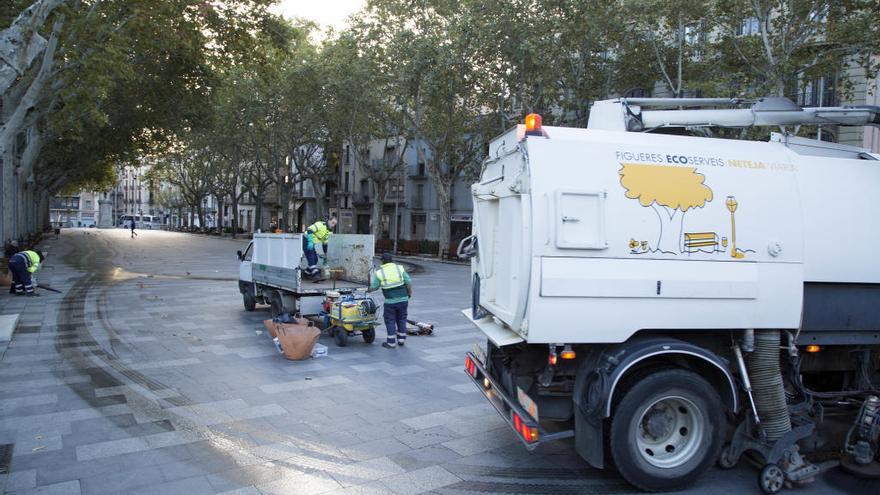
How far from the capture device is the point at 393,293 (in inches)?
372

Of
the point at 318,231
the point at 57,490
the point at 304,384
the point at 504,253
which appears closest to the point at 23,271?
the point at 318,231

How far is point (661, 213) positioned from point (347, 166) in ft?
185

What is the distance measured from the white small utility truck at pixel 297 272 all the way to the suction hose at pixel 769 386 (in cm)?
708

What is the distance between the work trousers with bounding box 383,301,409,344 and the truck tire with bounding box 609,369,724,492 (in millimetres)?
5506

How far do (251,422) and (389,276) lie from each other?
368 cm

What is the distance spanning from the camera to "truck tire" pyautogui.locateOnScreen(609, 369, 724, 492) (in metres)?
4.39

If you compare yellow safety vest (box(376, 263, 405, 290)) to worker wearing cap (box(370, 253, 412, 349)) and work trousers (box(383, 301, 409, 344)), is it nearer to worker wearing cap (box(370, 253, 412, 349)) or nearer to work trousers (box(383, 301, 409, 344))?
worker wearing cap (box(370, 253, 412, 349))

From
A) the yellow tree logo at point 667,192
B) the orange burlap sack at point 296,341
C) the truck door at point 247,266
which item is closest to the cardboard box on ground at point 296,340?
the orange burlap sack at point 296,341

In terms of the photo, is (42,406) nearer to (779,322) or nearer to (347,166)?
(779,322)

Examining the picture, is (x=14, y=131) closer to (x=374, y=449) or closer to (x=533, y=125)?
(x=374, y=449)

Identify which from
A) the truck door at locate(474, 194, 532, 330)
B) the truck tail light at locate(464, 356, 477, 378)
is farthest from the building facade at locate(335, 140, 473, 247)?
the truck door at locate(474, 194, 532, 330)

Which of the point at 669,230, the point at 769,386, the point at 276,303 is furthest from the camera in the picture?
the point at 276,303

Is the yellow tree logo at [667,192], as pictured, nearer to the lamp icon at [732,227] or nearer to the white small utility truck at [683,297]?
the white small utility truck at [683,297]

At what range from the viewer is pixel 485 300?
5.53 m
